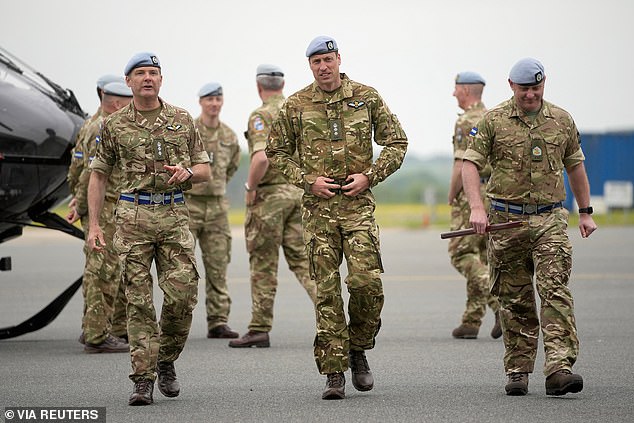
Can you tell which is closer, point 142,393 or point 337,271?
point 142,393

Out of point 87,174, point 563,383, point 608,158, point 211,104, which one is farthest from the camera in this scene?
point 608,158

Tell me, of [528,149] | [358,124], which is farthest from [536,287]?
[358,124]

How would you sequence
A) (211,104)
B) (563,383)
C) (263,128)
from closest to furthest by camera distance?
1. (563,383)
2. (263,128)
3. (211,104)

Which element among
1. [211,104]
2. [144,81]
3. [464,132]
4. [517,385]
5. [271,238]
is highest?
[144,81]

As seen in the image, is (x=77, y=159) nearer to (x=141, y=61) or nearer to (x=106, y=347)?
(x=106, y=347)

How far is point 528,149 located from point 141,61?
101 inches

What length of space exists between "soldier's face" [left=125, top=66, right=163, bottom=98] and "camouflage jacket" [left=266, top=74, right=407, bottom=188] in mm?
889

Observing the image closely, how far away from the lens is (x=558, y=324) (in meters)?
8.00

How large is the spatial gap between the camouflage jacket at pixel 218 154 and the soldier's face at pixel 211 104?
0.48 feet

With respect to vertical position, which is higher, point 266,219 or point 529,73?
point 529,73

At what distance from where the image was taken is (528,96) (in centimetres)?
818

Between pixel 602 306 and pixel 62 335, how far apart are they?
5.75 meters

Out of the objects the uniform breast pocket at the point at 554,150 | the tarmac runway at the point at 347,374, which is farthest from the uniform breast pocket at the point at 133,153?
the uniform breast pocket at the point at 554,150

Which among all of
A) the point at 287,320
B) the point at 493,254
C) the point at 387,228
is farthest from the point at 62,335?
the point at 387,228
